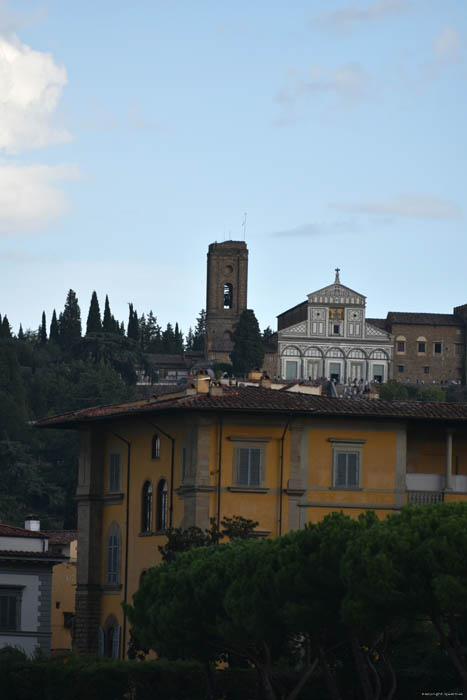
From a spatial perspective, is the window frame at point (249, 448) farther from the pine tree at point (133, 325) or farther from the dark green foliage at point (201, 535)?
the pine tree at point (133, 325)

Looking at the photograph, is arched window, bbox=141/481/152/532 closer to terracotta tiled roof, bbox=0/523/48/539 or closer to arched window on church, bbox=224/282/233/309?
terracotta tiled roof, bbox=0/523/48/539

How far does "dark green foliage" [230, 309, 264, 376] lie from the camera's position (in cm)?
15850

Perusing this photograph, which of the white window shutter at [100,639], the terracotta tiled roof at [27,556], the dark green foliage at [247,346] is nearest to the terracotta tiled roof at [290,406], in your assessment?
the white window shutter at [100,639]

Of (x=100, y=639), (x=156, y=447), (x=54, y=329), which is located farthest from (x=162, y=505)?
(x=54, y=329)

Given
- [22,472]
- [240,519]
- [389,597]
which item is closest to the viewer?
[389,597]

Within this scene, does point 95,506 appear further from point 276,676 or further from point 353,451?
point 276,676

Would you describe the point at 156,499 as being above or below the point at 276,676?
above

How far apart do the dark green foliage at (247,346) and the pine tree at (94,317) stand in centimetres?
1627

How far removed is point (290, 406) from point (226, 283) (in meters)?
135

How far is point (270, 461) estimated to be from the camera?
49.0m

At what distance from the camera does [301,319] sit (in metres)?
167

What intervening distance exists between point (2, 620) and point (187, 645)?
2143cm

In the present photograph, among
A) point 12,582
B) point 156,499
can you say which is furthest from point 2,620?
point 156,499

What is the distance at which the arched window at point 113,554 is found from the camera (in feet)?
173
